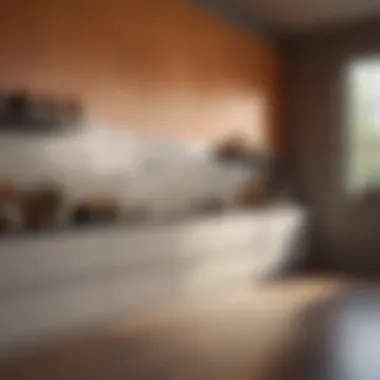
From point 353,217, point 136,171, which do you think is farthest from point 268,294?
point 353,217

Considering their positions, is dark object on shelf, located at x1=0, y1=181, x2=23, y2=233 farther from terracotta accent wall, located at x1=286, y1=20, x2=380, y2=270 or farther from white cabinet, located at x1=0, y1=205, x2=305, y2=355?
terracotta accent wall, located at x1=286, y1=20, x2=380, y2=270

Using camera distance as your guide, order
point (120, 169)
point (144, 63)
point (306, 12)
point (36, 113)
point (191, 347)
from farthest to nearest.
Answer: point (306, 12) → point (144, 63) → point (120, 169) → point (36, 113) → point (191, 347)

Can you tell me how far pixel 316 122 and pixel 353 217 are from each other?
969 mm

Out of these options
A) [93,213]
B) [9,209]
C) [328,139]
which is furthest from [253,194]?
[9,209]

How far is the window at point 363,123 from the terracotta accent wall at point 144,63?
0.76 metres

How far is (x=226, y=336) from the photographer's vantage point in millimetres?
3408

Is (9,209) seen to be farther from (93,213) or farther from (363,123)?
(363,123)

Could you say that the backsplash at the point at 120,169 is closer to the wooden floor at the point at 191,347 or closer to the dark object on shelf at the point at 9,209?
the dark object on shelf at the point at 9,209

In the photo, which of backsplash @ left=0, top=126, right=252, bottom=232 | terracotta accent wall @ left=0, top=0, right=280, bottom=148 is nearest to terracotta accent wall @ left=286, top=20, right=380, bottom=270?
terracotta accent wall @ left=0, top=0, right=280, bottom=148

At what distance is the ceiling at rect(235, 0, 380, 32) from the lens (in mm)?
5508

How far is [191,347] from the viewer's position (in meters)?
3.14

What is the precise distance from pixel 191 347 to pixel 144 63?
81.4 inches

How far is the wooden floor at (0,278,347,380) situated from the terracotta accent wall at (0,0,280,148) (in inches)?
50.3

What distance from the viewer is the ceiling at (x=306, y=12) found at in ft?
18.1
